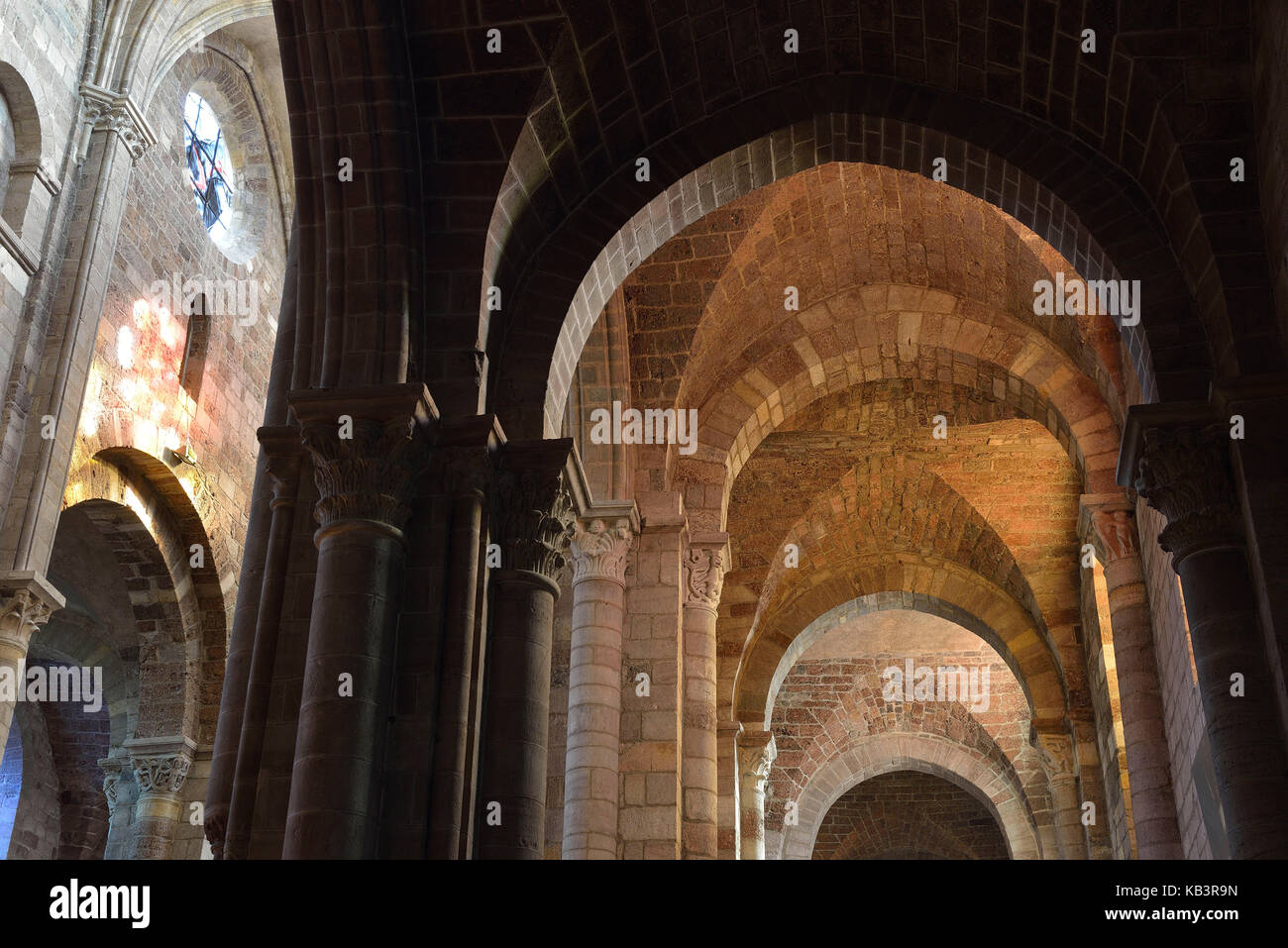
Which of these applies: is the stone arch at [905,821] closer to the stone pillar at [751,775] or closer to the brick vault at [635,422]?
the brick vault at [635,422]

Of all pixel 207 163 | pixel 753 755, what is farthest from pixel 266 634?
pixel 207 163

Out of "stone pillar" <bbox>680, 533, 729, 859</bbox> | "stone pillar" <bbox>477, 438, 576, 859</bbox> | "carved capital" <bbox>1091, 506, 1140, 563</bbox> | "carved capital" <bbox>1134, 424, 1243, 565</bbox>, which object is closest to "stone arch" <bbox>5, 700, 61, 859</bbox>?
"stone pillar" <bbox>680, 533, 729, 859</bbox>

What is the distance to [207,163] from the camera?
48.7 feet

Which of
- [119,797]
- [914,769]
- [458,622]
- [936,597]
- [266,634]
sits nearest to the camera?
[458,622]

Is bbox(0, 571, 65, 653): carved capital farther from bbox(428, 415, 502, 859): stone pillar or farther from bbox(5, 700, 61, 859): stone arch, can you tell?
bbox(5, 700, 61, 859): stone arch

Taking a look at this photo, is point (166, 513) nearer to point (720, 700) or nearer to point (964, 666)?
point (720, 700)

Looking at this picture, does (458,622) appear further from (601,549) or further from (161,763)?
(161,763)

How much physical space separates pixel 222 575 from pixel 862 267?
25.1 feet

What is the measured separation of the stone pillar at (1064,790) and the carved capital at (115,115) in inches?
411

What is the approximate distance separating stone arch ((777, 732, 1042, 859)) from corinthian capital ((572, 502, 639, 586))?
8991mm

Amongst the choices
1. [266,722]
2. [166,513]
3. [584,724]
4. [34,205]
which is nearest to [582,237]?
[266,722]

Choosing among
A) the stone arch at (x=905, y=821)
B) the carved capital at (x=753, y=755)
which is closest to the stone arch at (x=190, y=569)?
the carved capital at (x=753, y=755)

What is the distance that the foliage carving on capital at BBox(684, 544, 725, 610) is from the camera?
9969 millimetres

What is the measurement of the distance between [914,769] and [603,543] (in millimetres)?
10225
